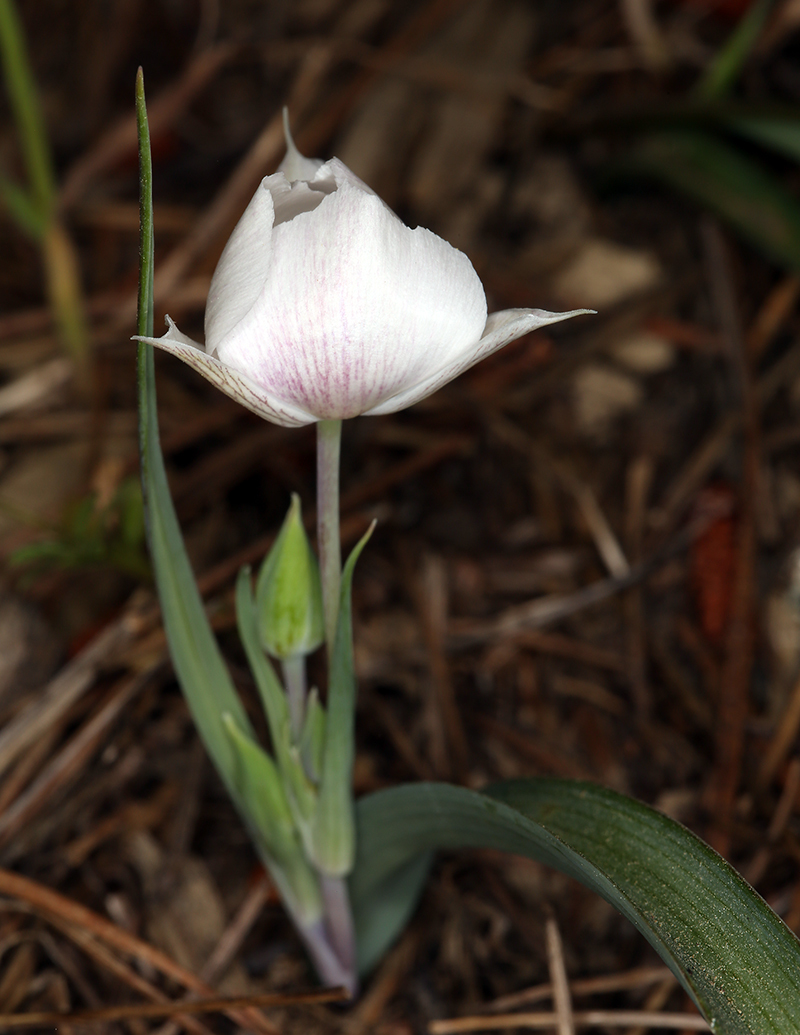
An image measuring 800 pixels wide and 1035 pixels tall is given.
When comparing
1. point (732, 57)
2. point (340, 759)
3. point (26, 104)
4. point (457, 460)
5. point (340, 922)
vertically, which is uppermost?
point (26, 104)

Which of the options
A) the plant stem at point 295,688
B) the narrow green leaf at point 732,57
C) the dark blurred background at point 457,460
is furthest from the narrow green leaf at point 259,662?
the narrow green leaf at point 732,57

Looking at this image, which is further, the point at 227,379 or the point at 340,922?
the point at 340,922

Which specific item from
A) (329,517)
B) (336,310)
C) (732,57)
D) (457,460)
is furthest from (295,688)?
(732,57)

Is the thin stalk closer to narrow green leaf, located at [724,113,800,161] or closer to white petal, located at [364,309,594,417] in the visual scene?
white petal, located at [364,309,594,417]

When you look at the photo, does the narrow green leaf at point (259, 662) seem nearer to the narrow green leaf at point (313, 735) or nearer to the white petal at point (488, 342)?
the narrow green leaf at point (313, 735)

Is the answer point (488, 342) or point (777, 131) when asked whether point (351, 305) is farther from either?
point (777, 131)

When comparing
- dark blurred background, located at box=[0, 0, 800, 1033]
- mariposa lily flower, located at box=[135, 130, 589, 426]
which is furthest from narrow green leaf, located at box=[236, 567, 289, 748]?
dark blurred background, located at box=[0, 0, 800, 1033]

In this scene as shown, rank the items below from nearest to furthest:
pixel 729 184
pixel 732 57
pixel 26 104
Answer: pixel 26 104 → pixel 729 184 → pixel 732 57
